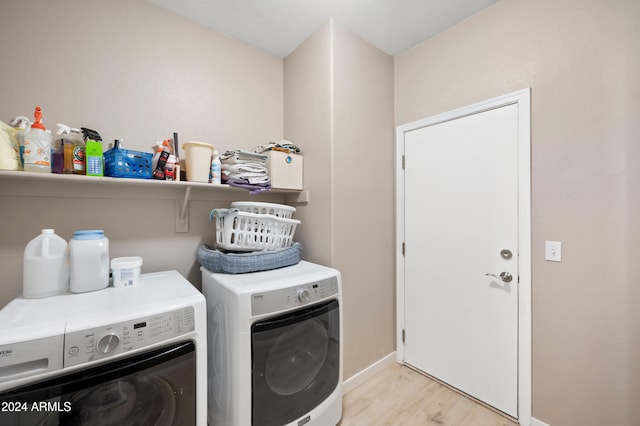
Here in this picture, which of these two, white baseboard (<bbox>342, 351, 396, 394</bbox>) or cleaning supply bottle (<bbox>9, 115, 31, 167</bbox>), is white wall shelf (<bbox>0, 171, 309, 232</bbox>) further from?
white baseboard (<bbox>342, 351, 396, 394</bbox>)

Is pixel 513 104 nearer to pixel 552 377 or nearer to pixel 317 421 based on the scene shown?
pixel 552 377

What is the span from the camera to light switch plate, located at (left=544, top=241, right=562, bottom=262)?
1.40m

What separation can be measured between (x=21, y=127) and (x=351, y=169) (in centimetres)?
171

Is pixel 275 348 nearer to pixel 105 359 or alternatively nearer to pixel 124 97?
pixel 105 359

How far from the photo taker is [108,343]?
856 mm

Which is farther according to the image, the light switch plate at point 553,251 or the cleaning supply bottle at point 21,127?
the light switch plate at point 553,251

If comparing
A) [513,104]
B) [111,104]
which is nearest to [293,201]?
[111,104]

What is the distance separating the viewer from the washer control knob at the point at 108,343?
847 millimetres

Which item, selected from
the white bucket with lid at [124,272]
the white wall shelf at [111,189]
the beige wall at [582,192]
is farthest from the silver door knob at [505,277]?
the white bucket with lid at [124,272]

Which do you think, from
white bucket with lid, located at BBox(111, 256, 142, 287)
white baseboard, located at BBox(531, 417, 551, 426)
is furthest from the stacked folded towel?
white baseboard, located at BBox(531, 417, 551, 426)

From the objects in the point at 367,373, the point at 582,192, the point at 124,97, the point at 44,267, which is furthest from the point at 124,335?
the point at 582,192

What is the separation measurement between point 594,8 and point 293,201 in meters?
1.99

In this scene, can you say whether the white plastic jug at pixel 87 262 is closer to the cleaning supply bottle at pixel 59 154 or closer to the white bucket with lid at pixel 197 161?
the cleaning supply bottle at pixel 59 154

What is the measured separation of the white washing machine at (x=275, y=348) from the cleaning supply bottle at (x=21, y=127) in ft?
3.22
